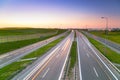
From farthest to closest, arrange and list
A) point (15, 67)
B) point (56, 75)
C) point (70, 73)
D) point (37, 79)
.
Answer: point (15, 67), point (70, 73), point (56, 75), point (37, 79)

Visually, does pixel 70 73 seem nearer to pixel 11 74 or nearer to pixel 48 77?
pixel 48 77

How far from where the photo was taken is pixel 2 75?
33.4 meters

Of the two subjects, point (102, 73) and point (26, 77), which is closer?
point (26, 77)

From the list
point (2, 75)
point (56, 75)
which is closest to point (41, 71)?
point (56, 75)

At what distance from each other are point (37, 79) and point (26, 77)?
2.25m

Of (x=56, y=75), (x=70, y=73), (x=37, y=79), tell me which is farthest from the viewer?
(x=70, y=73)

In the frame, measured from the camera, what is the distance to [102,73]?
33812 millimetres

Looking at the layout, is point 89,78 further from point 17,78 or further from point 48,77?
point 17,78

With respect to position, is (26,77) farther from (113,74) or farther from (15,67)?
(113,74)

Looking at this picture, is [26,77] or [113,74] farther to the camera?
[113,74]

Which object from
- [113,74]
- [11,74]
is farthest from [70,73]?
[11,74]

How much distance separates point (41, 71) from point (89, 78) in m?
8.77

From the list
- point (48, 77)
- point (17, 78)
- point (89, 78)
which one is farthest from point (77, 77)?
point (17, 78)

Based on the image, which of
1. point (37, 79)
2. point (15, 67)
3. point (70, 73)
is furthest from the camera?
point (15, 67)
